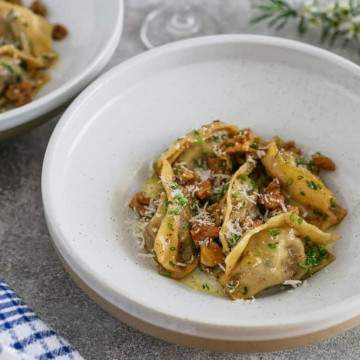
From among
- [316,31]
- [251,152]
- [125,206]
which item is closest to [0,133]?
[125,206]

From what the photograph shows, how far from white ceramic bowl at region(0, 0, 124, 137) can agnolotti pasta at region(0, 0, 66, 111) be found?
0.06 meters

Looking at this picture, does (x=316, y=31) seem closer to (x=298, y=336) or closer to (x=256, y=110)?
(x=256, y=110)

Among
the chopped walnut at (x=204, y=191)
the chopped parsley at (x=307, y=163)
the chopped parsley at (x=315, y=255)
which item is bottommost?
the chopped walnut at (x=204, y=191)

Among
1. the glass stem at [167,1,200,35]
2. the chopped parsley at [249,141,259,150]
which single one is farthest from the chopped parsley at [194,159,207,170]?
the glass stem at [167,1,200,35]

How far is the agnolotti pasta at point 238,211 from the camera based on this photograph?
9.64 ft

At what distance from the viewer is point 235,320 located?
2.45 meters

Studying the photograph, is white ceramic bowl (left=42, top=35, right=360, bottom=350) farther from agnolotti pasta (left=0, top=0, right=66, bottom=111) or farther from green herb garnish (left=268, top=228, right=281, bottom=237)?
agnolotti pasta (left=0, top=0, right=66, bottom=111)

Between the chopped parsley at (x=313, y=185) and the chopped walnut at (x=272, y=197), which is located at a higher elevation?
the chopped parsley at (x=313, y=185)

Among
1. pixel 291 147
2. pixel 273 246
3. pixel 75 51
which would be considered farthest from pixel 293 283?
pixel 75 51

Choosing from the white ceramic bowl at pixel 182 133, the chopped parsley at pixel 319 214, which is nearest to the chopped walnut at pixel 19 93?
the white ceramic bowl at pixel 182 133

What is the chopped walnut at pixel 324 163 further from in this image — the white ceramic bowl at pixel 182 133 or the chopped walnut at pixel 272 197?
the chopped walnut at pixel 272 197

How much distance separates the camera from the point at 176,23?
4.68 m

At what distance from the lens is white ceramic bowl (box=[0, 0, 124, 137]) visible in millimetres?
3441

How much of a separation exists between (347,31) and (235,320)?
96.5 inches
